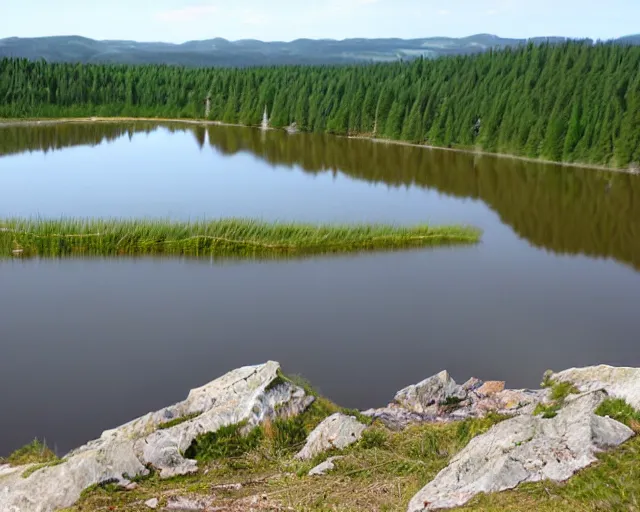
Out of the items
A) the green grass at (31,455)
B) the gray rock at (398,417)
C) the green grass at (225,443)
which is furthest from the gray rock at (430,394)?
the green grass at (31,455)

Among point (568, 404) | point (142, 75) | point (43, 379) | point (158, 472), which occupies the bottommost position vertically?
point (43, 379)

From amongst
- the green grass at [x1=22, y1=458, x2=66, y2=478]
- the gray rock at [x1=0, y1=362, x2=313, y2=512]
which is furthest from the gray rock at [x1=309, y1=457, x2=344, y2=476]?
the green grass at [x1=22, y1=458, x2=66, y2=478]

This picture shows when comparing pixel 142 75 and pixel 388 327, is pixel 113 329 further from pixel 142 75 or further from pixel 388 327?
pixel 142 75

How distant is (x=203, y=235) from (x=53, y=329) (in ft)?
28.6

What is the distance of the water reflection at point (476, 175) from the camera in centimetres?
3247

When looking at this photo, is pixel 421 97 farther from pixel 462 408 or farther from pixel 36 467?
pixel 36 467

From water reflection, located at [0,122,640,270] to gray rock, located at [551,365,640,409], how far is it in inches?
641

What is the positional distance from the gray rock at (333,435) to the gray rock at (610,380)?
3.20 meters

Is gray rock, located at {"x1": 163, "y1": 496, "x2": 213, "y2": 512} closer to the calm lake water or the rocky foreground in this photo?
the rocky foreground

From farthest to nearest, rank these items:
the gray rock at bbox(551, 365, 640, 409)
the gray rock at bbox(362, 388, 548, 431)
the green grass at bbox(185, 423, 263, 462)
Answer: the gray rock at bbox(362, 388, 548, 431) < the green grass at bbox(185, 423, 263, 462) < the gray rock at bbox(551, 365, 640, 409)

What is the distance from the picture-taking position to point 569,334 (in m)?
19.6

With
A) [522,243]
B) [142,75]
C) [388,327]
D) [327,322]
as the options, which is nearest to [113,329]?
[327,322]

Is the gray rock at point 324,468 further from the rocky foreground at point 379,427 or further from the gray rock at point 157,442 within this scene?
the gray rock at point 157,442

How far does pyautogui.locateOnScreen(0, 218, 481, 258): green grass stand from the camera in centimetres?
2592
